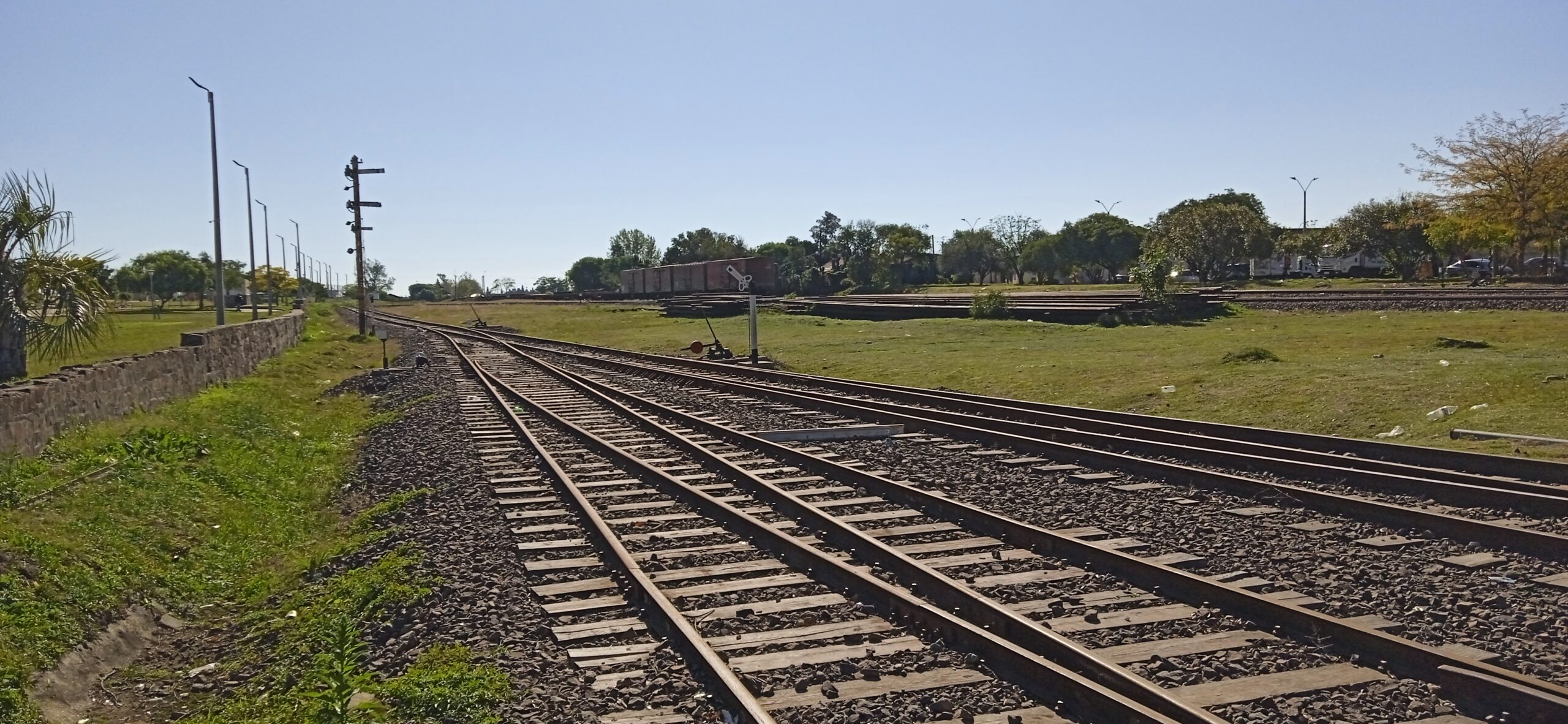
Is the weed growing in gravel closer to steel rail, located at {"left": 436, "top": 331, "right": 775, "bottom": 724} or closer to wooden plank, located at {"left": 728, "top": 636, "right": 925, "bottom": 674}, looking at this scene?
steel rail, located at {"left": 436, "top": 331, "right": 775, "bottom": 724}

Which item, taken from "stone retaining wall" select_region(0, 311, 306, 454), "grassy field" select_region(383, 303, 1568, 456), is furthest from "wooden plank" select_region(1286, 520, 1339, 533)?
"stone retaining wall" select_region(0, 311, 306, 454)

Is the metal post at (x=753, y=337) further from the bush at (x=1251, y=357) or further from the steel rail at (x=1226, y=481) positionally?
the bush at (x=1251, y=357)

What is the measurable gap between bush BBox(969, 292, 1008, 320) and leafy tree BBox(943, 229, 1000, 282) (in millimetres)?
75197

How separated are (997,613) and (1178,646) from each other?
0.97 m

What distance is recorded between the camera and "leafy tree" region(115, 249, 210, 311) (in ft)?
308

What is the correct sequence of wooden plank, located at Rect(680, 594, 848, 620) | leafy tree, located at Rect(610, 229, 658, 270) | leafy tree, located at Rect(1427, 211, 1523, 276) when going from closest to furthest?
wooden plank, located at Rect(680, 594, 848, 620)
leafy tree, located at Rect(1427, 211, 1523, 276)
leafy tree, located at Rect(610, 229, 658, 270)

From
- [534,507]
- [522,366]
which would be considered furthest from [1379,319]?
[534,507]

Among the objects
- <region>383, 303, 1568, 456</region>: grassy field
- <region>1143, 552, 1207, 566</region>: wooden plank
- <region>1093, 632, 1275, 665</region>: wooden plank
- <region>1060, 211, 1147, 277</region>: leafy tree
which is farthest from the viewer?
<region>1060, 211, 1147, 277</region>: leafy tree

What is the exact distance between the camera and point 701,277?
8256cm

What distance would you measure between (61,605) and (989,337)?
92.5ft

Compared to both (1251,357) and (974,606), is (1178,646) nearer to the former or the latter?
(974,606)

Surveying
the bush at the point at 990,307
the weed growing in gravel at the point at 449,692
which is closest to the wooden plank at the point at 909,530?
the weed growing in gravel at the point at 449,692

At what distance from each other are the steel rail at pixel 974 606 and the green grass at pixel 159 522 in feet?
13.0

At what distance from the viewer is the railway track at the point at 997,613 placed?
530cm
